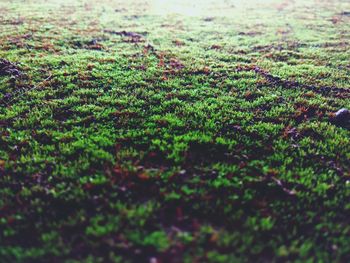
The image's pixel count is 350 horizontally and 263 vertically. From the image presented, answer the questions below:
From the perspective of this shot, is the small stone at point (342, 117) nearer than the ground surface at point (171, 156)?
No

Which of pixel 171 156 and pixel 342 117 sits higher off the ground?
pixel 342 117

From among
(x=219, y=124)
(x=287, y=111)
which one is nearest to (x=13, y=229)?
(x=219, y=124)

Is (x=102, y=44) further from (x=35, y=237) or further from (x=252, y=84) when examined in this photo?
(x=35, y=237)

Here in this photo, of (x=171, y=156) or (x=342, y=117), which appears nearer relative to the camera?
(x=171, y=156)

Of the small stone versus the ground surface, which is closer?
the ground surface
